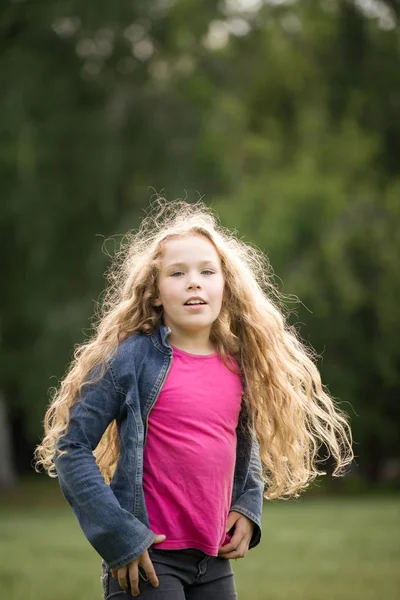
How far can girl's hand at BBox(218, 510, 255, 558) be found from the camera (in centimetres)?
287

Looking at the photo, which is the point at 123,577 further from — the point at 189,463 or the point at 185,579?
the point at 189,463

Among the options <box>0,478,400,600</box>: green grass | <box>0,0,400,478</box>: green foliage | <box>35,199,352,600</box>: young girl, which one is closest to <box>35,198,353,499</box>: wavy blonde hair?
<box>35,199,352,600</box>: young girl

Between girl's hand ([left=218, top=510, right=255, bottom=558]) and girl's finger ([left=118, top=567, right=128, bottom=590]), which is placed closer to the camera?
girl's finger ([left=118, top=567, right=128, bottom=590])

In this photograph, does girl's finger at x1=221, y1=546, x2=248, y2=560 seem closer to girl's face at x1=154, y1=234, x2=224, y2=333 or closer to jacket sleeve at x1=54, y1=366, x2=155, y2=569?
jacket sleeve at x1=54, y1=366, x2=155, y2=569

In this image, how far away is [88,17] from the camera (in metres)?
15.2

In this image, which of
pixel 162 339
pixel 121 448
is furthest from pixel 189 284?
pixel 121 448

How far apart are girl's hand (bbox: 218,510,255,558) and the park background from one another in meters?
10.9

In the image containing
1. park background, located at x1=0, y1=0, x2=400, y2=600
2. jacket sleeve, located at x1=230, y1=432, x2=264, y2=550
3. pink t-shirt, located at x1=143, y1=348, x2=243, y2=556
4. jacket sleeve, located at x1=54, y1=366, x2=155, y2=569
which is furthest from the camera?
park background, located at x1=0, y1=0, x2=400, y2=600

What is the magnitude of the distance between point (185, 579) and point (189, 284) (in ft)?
2.66

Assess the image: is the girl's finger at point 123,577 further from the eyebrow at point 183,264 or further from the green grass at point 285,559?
the green grass at point 285,559

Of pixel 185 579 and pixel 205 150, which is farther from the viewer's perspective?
pixel 205 150

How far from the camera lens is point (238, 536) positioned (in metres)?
2.91

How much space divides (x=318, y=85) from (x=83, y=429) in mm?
15879

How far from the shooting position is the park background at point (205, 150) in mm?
15734
